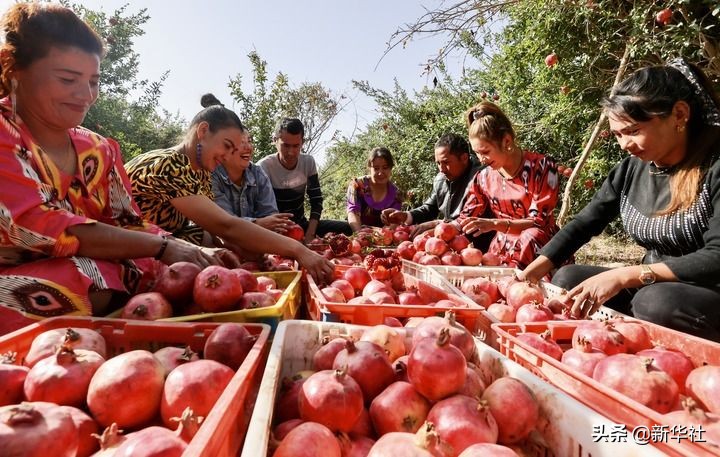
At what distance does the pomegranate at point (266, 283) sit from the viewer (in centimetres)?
208

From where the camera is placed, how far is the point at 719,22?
12.6 feet

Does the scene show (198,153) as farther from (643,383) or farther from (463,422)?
(643,383)

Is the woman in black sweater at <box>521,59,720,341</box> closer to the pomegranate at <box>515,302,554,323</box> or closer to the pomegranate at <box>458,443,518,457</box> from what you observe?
the pomegranate at <box>515,302,554,323</box>

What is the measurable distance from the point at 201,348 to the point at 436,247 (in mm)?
2580

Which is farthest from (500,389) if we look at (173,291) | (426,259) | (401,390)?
(426,259)

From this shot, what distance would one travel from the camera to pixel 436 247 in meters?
3.65

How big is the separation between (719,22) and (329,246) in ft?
13.5

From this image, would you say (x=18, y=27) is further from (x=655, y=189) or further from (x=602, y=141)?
(x=602, y=141)

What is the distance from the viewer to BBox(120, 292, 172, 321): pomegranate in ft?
5.12

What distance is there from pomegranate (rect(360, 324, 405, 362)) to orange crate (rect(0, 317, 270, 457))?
34 cm

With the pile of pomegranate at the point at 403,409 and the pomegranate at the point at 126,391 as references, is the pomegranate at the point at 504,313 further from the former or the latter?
the pomegranate at the point at 126,391

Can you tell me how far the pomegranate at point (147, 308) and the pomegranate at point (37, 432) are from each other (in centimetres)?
71

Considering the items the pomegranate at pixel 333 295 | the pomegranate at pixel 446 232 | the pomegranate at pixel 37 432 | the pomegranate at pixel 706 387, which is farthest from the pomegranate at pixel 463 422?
the pomegranate at pixel 446 232

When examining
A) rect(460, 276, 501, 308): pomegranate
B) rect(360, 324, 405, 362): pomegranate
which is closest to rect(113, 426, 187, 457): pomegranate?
rect(360, 324, 405, 362): pomegranate
